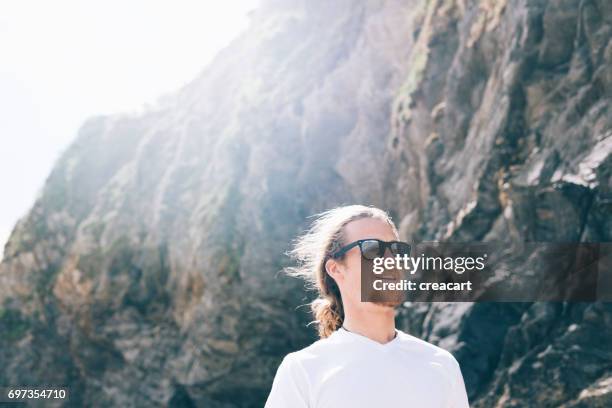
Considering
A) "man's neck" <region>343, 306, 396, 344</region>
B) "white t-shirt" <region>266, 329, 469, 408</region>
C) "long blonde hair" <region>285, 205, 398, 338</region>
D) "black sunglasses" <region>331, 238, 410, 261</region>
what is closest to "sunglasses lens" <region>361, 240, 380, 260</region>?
"black sunglasses" <region>331, 238, 410, 261</region>

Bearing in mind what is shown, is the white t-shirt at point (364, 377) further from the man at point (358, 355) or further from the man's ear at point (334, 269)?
the man's ear at point (334, 269)

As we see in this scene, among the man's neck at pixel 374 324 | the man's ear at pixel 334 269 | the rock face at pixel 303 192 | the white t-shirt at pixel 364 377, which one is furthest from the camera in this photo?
the rock face at pixel 303 192


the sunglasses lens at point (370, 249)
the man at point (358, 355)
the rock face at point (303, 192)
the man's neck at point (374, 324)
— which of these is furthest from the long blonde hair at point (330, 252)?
the rock face at point (303, 192)

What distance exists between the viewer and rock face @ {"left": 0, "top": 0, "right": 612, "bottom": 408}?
31.2 ft

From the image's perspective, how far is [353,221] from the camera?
3.13m

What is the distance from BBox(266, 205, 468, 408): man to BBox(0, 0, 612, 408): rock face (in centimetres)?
572

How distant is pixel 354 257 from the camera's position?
120 inches

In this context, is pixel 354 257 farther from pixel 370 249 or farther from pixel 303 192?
pixel 303 192

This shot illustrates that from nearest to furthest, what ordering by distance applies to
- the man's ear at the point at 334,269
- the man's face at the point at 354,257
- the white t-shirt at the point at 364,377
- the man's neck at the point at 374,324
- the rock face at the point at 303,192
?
the white t-shirt at the point at 364,377
the man's neck at the point at 374,324
the man's face at the point at 354,257
the man's ear at the point at 334,269
the rock face at the point at 303,192

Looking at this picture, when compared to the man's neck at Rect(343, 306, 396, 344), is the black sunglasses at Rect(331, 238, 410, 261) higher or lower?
higher

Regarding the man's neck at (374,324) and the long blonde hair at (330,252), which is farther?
the long blonde hair at (330,252)

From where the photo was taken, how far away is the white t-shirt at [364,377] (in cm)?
267

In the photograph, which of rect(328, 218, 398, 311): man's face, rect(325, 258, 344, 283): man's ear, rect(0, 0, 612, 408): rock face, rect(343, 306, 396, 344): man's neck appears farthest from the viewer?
rect(0, 0, 612, 408): rock face

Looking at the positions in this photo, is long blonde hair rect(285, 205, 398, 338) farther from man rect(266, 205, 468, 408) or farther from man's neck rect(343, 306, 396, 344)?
man's neck rect(343, 306, 396, 344)
